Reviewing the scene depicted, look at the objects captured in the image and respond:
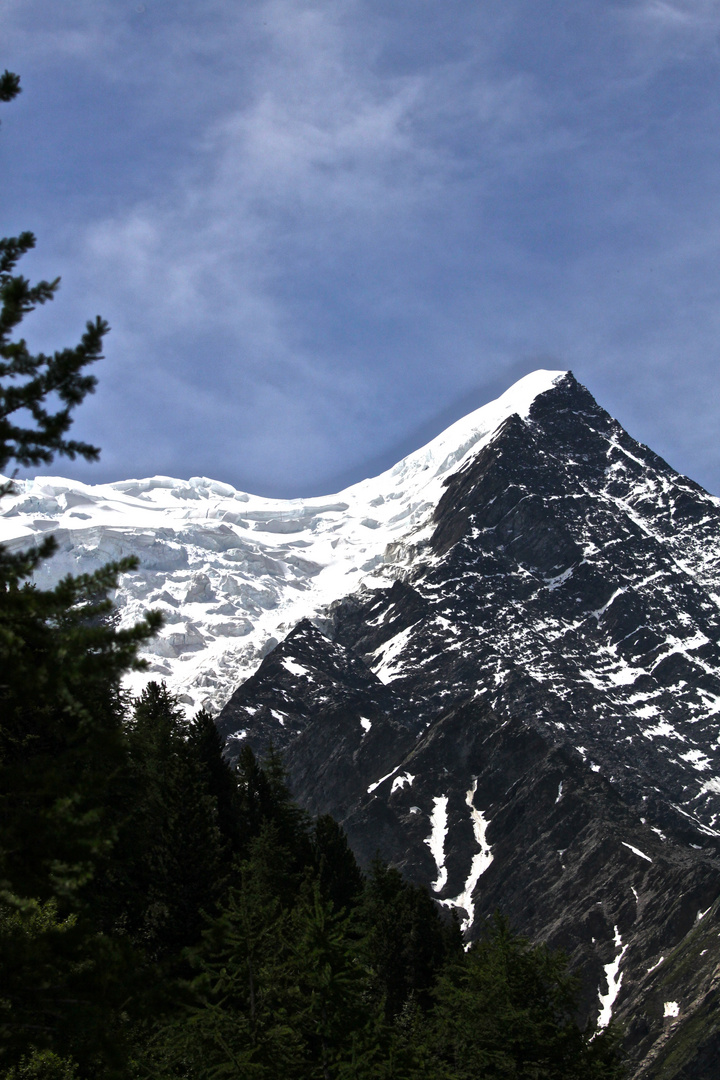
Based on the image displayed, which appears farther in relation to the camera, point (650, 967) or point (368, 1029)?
→ point (650, 967)

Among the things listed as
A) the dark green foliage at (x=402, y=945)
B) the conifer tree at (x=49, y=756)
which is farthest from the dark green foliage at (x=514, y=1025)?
the dark green foliage at (x=402, y=945)

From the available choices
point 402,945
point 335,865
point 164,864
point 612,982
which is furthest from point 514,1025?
point 612,982

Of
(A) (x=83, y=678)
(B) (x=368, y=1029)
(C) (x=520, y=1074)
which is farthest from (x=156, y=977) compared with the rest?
(C) (x=520, y=1074)

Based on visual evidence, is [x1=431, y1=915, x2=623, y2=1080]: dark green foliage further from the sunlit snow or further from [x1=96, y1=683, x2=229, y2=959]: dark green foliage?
the sunlit snow

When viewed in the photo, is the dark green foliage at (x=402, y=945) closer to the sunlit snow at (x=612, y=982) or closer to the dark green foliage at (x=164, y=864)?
the dark green foliage at (x=164, y=864)

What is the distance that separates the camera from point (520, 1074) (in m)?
30.4

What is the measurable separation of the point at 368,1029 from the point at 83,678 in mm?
15675

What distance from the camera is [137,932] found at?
136 ft

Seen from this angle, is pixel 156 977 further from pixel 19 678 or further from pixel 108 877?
pixel 108 877

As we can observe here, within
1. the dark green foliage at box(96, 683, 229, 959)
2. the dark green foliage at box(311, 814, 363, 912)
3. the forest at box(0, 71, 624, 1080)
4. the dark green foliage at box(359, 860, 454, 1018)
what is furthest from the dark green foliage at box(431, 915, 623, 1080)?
the dark green foliage at box(311, 814, 363, 912)

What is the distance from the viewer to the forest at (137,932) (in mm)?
14492

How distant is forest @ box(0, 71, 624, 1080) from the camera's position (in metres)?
14.5

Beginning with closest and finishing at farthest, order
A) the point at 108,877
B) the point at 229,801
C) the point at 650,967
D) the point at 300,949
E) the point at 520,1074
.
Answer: the point at 300,949, the point at 520,1074, the point at 108,877, the point at 229,801, the point at 650,967

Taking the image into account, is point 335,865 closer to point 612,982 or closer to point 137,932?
point 137,932
